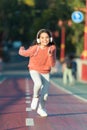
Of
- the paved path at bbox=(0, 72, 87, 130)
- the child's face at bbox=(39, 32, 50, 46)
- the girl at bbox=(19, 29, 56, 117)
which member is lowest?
the paved path at bbox=(0, 72, 87, 130)

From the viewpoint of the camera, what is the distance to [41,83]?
13.3 metres

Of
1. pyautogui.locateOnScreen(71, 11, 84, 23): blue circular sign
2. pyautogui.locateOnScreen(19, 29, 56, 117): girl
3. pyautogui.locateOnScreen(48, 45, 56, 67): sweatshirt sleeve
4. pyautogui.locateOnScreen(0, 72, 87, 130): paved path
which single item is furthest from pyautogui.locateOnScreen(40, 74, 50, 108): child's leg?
pyautogui.locateOnScreen(71, 11, 84, 23): blue circular sign

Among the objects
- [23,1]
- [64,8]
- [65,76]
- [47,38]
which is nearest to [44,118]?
[47,38]

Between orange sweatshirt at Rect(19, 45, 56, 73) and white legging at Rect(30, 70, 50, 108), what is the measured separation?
0.35 ft

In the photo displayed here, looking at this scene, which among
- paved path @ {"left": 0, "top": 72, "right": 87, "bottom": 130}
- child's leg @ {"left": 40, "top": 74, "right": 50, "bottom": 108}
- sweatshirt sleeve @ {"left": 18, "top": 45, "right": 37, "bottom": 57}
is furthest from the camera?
child's leg @ {"left": 40, "top": 74, "right": 50, "bottom": 108}

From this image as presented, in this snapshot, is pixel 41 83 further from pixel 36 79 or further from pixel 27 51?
pixel 27 51

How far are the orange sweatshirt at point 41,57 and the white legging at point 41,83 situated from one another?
0.11m

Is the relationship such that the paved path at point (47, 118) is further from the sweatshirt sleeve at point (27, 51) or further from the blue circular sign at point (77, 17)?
the blue circular sign at point (77, 17)

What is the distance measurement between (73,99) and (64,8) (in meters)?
40.8

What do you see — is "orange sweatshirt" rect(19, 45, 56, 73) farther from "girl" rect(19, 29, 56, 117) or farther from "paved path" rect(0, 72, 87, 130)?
"paved path" rect(0, 72, 87, 130)

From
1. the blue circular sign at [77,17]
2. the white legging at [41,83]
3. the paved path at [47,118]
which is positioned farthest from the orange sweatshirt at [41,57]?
the blue circular sign at [77,17]

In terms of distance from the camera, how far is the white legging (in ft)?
43.6

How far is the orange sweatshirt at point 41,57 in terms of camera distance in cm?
1329

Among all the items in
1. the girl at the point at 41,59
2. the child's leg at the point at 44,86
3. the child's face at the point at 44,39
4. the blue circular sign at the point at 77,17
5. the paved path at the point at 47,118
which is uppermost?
the blue circular sign at the point at 77,17
